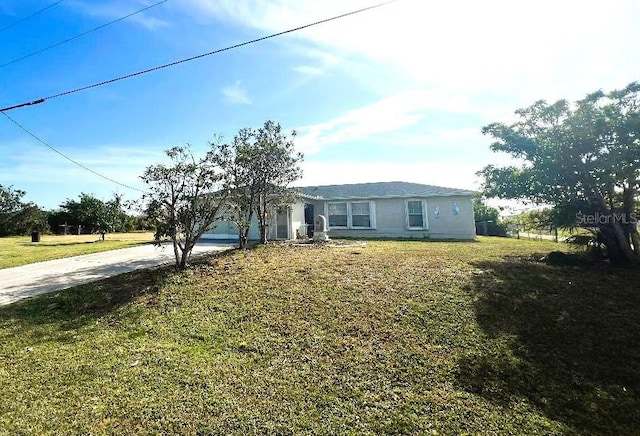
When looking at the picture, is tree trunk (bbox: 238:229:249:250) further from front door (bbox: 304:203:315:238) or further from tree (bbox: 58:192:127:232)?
tree (bbox: 58:192:127:232)

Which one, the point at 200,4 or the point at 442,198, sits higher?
the point at 200,4

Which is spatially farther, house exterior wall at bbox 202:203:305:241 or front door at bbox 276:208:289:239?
front door at bbox 276:208:289:239

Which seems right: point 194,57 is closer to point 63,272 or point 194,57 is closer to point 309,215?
point 63,272

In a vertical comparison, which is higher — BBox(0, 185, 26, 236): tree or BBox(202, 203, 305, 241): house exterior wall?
BBox(0, 185, 26, 236): tree

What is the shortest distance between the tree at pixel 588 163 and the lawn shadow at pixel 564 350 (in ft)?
5.97

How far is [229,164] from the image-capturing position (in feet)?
34.7

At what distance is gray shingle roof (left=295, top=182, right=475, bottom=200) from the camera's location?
1703 centimetres

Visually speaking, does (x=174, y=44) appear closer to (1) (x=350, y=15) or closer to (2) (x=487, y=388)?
(1) (x=350, y=15)

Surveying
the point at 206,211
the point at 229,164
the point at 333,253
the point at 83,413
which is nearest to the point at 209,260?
the point at 206,211

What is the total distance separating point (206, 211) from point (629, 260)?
11.2 meters

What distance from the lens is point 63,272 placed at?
944cm

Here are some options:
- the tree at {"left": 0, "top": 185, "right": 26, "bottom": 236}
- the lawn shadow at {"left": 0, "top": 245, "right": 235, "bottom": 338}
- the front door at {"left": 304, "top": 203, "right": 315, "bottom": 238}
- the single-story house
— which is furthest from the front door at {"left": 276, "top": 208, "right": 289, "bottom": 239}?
the tree at {"left": 0, "top": 185, "right": 26, "bottom": 236}

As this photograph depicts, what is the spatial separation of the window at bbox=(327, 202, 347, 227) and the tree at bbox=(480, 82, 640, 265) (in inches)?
428

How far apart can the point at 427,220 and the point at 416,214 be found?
707 millimetres
